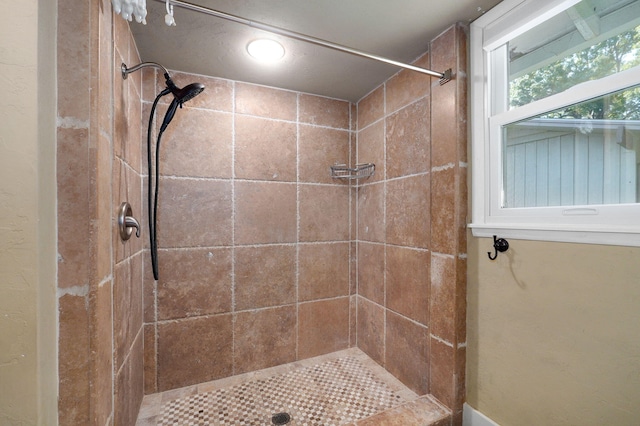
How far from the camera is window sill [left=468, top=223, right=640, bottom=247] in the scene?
2.66 ft

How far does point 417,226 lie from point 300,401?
3.81 ft

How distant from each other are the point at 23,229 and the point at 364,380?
67.9 inches

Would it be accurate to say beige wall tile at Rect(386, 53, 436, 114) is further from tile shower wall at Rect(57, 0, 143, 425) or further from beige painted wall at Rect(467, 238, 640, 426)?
tile shower wall at Rect(57, 0, 143, 425)

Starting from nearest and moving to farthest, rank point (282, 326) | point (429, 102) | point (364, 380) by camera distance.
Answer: point (429, 102) < point (364, 380) < point (282, 326)

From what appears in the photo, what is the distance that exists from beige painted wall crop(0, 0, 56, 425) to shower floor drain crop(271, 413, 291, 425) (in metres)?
0.93

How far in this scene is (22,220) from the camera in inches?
28.3

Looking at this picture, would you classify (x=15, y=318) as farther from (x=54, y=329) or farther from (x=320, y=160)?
(x=320, y=160)

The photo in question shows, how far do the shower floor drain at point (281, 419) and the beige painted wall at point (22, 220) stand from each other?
0.93 m

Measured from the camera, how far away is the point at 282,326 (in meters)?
A: 1.86

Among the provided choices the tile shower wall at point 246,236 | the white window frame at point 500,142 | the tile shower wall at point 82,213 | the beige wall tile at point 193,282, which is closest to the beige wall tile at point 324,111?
the tile shower wall at point 246,236

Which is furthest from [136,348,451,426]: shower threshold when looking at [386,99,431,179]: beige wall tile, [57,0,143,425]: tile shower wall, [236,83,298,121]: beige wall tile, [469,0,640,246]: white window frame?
[236,83,298,121]: beige wall tile

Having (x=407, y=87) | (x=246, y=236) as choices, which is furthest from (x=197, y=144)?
(x=407, y=87)

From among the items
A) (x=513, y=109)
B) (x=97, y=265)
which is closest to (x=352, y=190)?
(x=513, y=109)

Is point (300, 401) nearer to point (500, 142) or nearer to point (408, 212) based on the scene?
point (408, 212)
